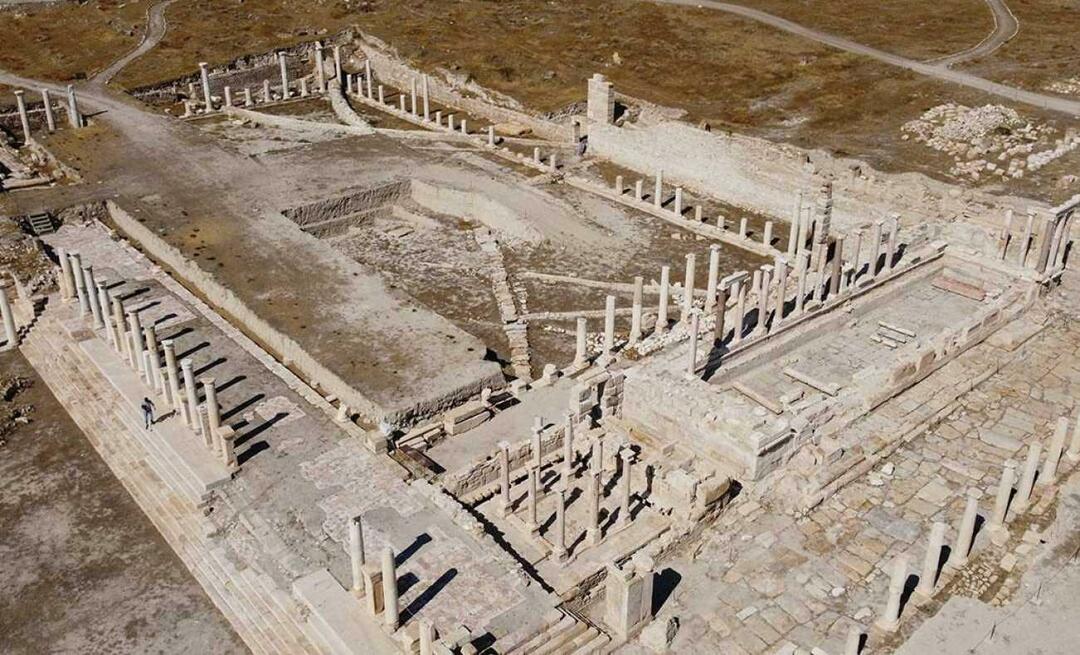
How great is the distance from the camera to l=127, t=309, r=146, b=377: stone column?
22.3 metres

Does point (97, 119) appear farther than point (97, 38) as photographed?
No

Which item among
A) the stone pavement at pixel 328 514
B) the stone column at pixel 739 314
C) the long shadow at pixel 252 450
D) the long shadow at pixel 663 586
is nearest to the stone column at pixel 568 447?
the stone pavement at pixel 328 514

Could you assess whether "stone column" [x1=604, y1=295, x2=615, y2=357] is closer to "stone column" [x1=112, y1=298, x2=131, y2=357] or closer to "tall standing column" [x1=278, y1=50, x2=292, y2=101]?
"stone column" [x1=112, y1=298, x2=131, y2=357]

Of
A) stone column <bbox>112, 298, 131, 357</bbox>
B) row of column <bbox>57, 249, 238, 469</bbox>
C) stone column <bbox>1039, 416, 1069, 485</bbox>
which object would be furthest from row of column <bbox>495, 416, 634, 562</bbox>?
stone column <bbox>112, 298, 131, 357</bbox>

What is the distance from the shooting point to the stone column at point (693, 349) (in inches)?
829

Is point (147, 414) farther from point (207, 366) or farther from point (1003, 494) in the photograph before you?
point (1003, 494)

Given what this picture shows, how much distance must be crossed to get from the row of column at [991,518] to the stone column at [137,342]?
17272 mm

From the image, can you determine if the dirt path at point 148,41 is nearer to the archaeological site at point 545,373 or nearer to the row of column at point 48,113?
the archaeological site at point 545,373

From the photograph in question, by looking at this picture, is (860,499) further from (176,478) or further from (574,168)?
(574,168)

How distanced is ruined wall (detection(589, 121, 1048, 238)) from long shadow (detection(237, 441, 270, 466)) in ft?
67.4

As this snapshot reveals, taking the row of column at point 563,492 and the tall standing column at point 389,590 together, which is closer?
the tall standing column at point 389,590

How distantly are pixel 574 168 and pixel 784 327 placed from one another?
16.2 m

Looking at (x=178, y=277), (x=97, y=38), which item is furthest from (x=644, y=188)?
(x=97, y=38)

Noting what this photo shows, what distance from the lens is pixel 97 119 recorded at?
41750 mm
